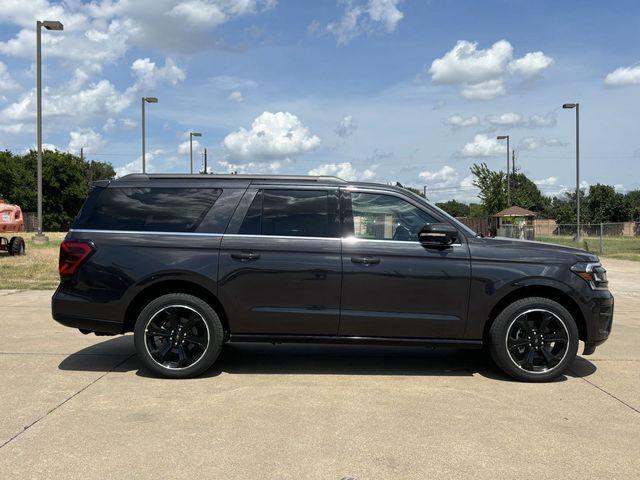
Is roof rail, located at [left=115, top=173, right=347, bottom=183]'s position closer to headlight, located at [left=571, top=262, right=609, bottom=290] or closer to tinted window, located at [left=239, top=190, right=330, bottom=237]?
tinted window, located at [left=239, top=190, right=330, bottom=237]

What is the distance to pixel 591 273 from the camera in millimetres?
5422

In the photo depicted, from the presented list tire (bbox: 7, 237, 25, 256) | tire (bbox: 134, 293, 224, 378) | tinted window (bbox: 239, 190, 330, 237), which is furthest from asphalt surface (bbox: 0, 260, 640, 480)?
tire (bbox: 7, 237, 25, 256)

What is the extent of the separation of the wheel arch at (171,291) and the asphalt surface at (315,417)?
0.57m

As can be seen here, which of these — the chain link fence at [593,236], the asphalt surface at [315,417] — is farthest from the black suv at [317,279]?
the chain link fence at [593,236]

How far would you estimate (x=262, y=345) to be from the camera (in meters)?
7.09

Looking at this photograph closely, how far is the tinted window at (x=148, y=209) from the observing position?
556 centimetres

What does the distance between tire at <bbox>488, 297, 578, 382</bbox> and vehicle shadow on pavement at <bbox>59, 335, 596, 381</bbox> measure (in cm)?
26

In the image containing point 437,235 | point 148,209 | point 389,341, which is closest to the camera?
point 437,235

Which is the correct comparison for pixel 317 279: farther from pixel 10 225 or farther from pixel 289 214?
pixel 10 225

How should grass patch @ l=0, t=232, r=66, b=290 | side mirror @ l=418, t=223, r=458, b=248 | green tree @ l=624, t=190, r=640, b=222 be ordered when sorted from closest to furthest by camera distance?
side mirror @ l=418, t=223, r=458, b=248, grass patch @ l=0, t=232, r=66, b=290, green tree @ l=624, t=190, r=640, b=222

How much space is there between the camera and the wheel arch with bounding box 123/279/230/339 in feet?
18.1

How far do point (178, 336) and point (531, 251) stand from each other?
3.45 meters

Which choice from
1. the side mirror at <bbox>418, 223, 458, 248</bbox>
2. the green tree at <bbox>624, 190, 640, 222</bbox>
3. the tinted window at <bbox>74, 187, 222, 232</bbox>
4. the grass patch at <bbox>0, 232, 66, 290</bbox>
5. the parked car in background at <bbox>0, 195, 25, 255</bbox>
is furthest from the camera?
the green tree at <bbox>624, 190, 640, 222</bbox>

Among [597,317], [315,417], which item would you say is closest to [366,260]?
[315,417]
